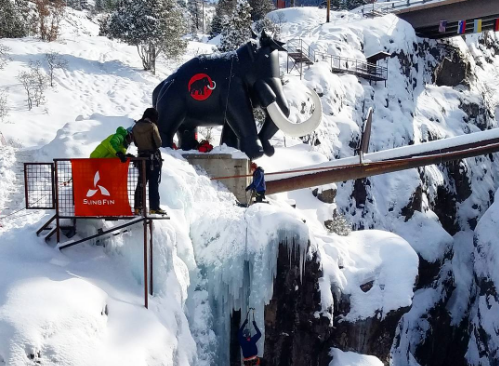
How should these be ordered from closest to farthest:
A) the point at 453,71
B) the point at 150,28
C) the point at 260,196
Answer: the point at 260,196 < the point at 150,28 < the point at 453,71

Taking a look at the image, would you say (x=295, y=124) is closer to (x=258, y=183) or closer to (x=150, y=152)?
(x=258, y=183)

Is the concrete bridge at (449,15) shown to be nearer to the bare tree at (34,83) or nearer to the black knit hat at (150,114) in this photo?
the bare tree at (34,83)

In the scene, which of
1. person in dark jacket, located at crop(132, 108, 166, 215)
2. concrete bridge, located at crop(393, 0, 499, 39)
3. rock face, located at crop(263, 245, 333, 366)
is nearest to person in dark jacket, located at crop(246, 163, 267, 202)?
rock face, located at crop(263, 245, 333, 366)

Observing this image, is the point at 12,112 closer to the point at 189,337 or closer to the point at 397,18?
the point at 189,337

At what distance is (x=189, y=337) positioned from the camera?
229 inches

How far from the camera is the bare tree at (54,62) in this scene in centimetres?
1694

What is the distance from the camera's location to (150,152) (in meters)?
6.03

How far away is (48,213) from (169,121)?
11.3 ft

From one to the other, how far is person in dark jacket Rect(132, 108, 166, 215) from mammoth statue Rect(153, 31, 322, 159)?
11.0 feet

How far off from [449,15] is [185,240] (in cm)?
2187

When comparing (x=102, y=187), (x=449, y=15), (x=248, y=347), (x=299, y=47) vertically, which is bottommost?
(x=248, y=347)

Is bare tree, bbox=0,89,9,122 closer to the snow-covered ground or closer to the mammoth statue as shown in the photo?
the snow-covered ground

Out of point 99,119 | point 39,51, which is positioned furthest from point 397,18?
point 99,119

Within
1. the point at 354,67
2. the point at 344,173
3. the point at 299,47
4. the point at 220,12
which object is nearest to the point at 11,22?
the point at 299,47
